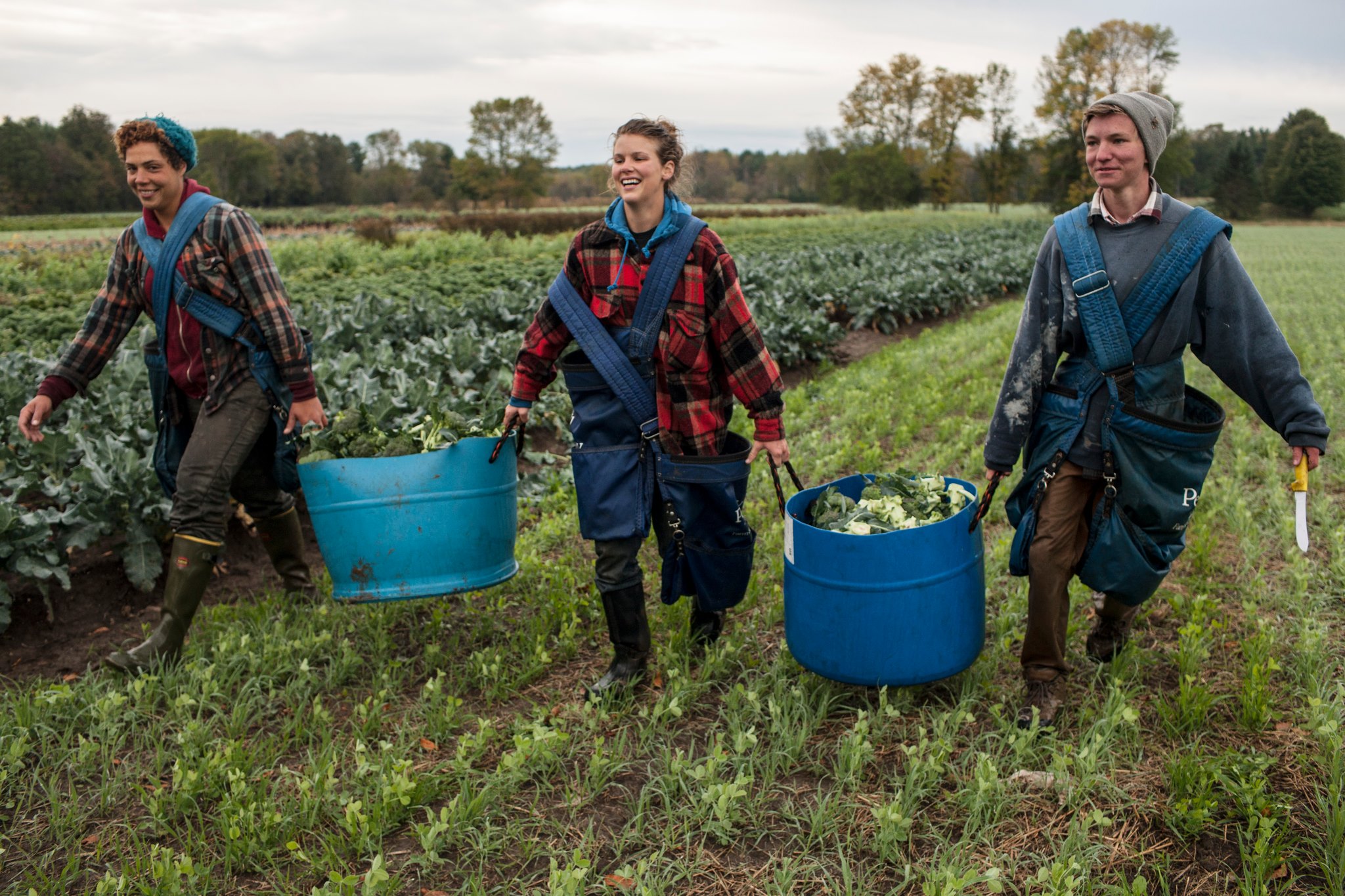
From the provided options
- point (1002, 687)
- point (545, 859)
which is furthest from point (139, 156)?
point (1002, 687)

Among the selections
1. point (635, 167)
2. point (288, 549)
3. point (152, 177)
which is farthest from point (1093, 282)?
point (288, 549)

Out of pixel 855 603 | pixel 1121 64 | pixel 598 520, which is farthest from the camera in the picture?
pixel 1121 64

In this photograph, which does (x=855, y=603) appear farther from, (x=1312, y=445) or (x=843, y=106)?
(x=843, y=106)

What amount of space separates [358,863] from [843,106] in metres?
85.1

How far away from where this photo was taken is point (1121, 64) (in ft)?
210

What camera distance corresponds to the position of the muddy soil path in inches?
163

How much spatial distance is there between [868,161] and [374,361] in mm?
67598

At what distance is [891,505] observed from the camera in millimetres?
3354

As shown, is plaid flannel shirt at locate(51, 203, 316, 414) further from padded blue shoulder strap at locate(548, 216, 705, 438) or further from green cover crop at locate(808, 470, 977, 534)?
green cover crop at locate(808, 470, 977, 534)

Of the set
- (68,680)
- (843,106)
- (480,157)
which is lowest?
(68,680)

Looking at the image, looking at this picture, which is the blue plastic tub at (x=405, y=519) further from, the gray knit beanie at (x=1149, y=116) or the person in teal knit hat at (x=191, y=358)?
the gray knit beanie at (x=1149, y=116)

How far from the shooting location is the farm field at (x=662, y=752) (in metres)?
2.62

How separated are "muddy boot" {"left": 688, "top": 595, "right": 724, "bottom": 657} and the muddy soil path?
225 cm

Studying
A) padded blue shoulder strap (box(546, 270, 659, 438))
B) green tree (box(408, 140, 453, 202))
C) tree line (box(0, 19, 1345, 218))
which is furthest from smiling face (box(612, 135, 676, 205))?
green tree (box(408, 140, 453, 202))
